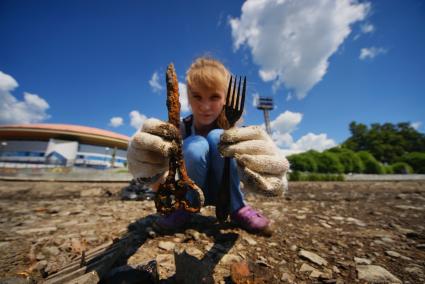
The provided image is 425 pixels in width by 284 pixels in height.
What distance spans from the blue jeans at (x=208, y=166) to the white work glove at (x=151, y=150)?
0.47 m

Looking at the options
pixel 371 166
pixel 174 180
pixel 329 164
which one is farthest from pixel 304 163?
pixel 174 180

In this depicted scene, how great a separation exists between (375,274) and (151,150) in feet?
5.01

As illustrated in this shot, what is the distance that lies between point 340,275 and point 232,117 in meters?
1.17

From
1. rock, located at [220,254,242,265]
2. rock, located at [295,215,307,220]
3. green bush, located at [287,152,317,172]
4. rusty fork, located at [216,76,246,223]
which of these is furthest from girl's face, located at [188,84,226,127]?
green bush, located at [287,152,317,172]

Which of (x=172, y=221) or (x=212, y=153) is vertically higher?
(x=212, y=153)

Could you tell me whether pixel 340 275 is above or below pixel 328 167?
below

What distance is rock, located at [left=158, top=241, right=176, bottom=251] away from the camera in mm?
1492

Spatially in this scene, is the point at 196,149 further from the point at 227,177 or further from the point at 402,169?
the point at 402,169

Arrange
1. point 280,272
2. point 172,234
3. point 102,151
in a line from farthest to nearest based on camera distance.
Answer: point 102,151, point 172,234, point 280,272

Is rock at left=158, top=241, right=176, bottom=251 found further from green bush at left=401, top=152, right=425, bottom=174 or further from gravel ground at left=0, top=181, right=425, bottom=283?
green bush at left=401, top=152, right=425, bottom=174

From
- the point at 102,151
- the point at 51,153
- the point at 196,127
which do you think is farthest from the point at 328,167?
the point at 51,153

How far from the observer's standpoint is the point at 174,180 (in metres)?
1.03

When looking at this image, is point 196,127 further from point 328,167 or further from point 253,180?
point 328,167

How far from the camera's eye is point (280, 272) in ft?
3.94
